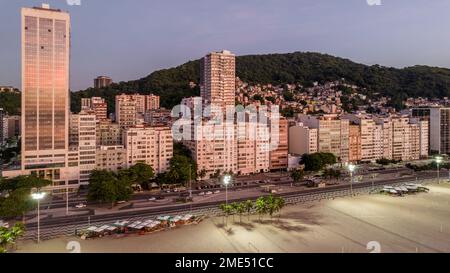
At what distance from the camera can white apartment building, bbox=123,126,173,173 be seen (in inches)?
1083

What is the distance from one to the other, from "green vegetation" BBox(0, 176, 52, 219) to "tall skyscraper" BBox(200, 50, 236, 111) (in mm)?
29579

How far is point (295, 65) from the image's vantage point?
8344 cm

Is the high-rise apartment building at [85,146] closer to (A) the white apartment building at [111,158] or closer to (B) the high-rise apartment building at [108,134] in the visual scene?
(A) the white apartment building at [111,158]

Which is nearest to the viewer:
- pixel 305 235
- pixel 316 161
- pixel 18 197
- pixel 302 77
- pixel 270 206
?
pixel 305 235

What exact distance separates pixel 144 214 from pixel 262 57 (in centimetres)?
7321

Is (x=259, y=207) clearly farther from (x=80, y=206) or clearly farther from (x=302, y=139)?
(x=302, y=139)

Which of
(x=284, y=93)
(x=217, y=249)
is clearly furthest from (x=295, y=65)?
(x=217, y=249)

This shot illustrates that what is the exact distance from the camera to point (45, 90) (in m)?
24.2

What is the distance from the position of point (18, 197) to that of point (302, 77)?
69309 mm

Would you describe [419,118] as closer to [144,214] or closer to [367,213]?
[367,213]

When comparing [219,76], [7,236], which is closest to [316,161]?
[219,76]

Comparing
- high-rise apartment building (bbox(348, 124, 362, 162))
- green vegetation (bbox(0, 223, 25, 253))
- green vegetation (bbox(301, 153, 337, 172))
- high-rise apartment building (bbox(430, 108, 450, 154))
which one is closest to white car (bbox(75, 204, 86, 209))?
green vegetation (bbox(0, 223, 25, 253))

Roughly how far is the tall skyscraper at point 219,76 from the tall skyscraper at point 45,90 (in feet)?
82.3

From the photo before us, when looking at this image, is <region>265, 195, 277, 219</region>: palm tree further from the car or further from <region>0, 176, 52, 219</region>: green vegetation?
<region>0, 176, 52, 219</region>: green vegetation
